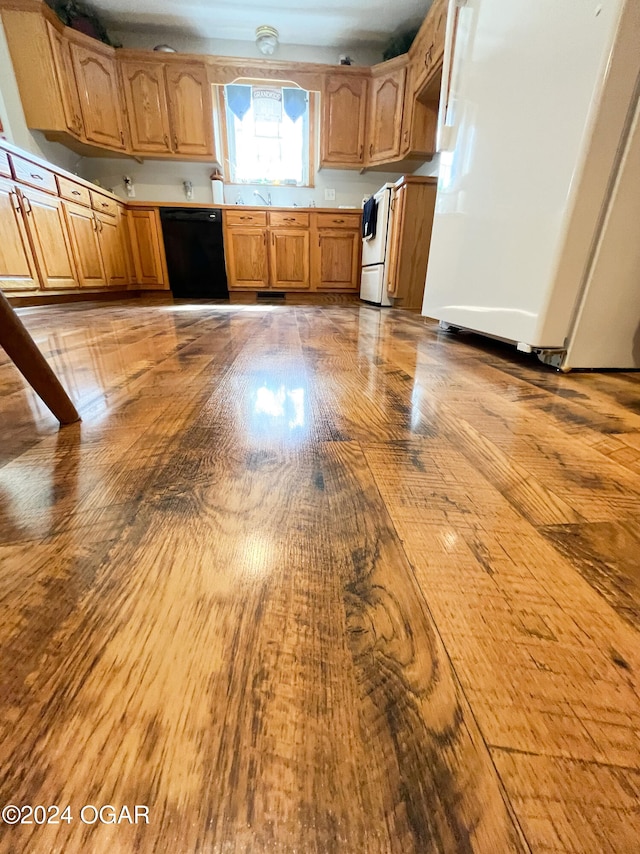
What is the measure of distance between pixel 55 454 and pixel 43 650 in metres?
0.37

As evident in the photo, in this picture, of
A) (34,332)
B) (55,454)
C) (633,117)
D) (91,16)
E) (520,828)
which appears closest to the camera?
(520,828)

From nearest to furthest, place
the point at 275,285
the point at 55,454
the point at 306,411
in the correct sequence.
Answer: the point at 55,454 < the point at 306,411 < the point at 275,285

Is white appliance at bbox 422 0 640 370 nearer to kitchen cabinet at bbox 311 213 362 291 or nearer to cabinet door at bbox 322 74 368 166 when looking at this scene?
kitchen cabinet at bbox 311 213 362 291

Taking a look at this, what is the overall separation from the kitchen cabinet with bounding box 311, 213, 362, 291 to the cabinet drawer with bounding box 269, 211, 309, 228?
0.14m

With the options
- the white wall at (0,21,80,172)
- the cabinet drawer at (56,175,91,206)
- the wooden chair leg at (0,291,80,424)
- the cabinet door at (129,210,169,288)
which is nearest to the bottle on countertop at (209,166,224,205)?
the cabinet door at (129,210,169,288)

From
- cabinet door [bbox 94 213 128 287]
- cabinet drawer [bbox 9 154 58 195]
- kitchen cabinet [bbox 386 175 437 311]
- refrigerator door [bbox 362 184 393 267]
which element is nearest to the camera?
cabinet drawer [bbox 9 154 58 195]

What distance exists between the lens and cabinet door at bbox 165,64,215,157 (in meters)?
3.82

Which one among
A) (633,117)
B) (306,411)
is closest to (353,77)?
(633,117)

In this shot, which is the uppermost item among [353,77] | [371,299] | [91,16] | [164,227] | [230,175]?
[91,16]

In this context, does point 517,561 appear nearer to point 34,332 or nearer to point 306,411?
point 306,411

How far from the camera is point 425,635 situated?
0.91ft

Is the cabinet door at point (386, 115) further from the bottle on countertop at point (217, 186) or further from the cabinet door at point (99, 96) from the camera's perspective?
the cabinet door at point (99, 96)

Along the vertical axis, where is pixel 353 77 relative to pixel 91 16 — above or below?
below

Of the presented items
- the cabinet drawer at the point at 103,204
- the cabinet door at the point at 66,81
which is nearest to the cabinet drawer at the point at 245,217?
the cabinet drawer at the point at 103,204
